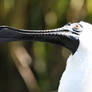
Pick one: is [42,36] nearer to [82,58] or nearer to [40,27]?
[82,58]

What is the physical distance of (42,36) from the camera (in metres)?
1.49

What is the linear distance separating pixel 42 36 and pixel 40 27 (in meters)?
1.05

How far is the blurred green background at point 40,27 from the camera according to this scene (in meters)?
2.49

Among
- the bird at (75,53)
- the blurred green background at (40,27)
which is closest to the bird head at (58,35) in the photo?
the bird at (75,53)

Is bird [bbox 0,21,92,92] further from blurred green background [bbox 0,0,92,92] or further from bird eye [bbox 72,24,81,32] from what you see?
blurred green background [bbox 0,0,92,92]

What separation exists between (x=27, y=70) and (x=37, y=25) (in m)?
Result: 0.24

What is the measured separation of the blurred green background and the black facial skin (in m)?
0.92

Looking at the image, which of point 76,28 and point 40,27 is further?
point 40,27

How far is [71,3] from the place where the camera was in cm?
247

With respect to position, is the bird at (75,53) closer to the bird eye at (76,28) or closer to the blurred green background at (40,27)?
the bird eye at (76,28)

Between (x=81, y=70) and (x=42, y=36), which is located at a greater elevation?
(x=42, y=36)

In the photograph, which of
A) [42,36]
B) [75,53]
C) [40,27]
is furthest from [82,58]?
[40,27]

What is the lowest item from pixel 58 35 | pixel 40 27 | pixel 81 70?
pixel 40 27

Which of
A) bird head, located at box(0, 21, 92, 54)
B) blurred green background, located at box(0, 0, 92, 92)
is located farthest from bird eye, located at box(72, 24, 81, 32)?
blurred green background, located at box(0, 0, 92, 92)
